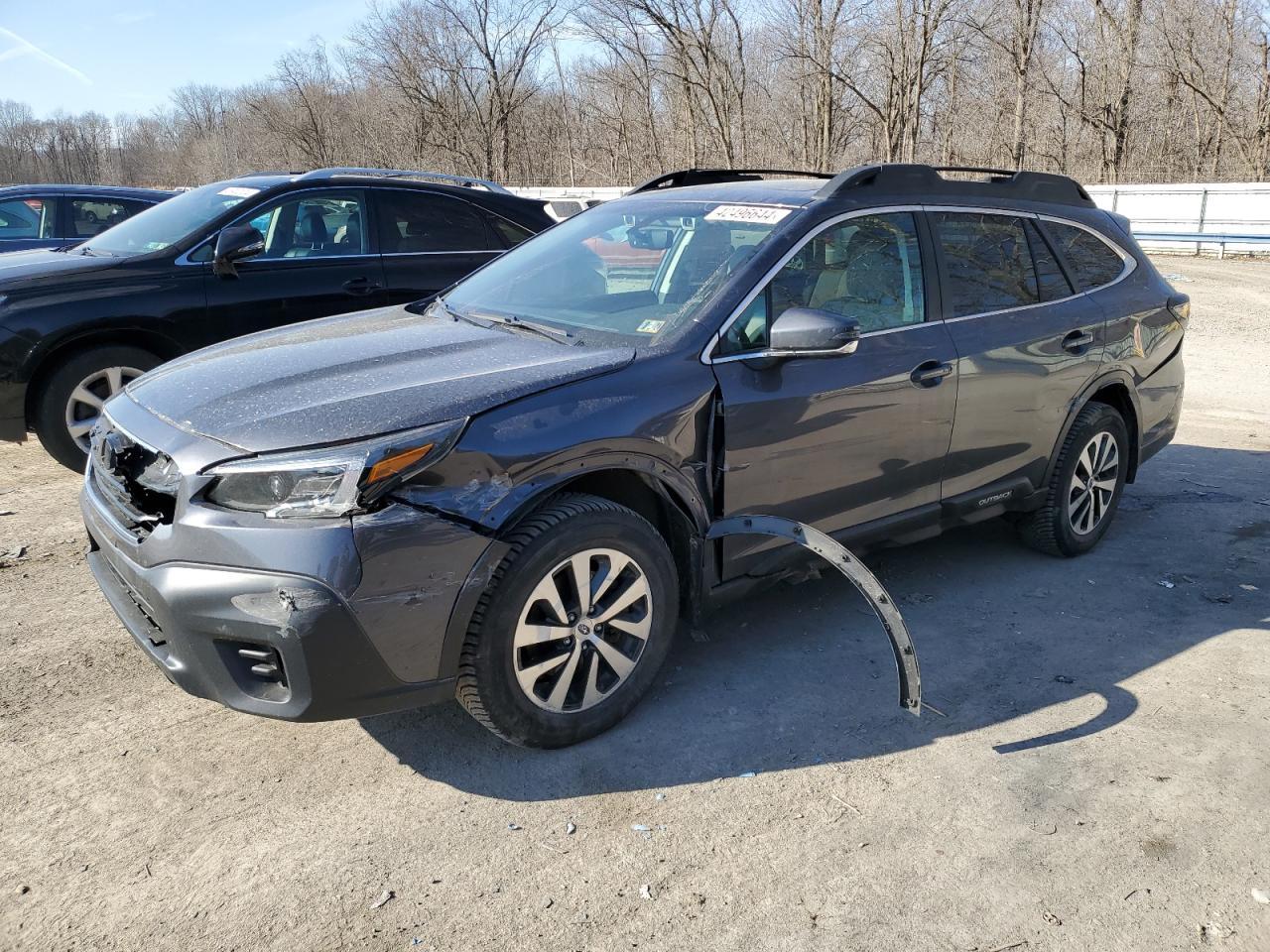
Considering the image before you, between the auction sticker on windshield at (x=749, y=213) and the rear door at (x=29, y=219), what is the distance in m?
8.34

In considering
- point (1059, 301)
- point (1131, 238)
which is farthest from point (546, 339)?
point (1131, 238)

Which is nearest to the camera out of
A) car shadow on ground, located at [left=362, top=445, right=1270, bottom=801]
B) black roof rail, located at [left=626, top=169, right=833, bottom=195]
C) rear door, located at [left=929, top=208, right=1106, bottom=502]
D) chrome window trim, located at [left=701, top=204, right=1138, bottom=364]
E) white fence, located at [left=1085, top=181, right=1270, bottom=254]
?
car shadow on ground, located at [left=362, top=445, right=1270, bottom=801]

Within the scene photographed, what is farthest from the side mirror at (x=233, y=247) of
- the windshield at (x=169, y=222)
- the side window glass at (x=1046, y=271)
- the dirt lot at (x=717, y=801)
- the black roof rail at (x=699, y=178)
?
the side window glass at (x=1046, y=271)

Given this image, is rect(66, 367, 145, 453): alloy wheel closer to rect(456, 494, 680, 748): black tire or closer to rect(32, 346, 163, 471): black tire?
rect(32, 346, 163, 471): black tire

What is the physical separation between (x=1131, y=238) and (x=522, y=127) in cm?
4538

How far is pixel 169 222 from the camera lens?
6.92m

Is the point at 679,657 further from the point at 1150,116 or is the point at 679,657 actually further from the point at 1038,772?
the point at 1150,116

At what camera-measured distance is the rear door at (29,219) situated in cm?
987

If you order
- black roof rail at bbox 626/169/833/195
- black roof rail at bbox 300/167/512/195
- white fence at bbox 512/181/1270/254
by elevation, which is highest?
white fence at bbox 512/181/1270/254

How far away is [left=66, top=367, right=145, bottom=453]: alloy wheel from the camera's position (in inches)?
234

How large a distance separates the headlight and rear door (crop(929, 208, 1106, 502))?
8.24ft

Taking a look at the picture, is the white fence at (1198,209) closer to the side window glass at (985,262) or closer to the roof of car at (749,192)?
the side window glass at (985,262)

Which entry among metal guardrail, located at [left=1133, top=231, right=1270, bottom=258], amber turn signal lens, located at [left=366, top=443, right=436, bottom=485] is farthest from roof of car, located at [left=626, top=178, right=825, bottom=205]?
metal guardrail, located at [left=1133, top=231, right=1270, bottom=258]

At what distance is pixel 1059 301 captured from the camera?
15.8ft
